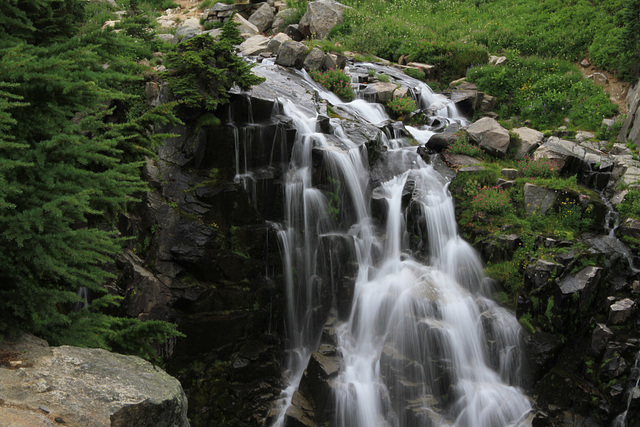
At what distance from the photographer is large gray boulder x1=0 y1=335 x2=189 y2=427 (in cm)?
363

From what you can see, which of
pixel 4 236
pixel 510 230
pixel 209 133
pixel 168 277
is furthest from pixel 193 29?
pixel 4 236

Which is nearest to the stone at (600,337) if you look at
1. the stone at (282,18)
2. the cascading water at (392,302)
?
the cascading water at (392,302)

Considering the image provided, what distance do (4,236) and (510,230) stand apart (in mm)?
10375

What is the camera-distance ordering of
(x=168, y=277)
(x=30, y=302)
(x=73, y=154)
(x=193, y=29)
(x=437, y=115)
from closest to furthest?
(x=30, y=302), (x=73, y=154), (x=168, y=277), (x=437, y=115), (x=193, y=29)

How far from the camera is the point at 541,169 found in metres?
12.6

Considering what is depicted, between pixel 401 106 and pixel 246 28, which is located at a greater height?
pixel 246 28

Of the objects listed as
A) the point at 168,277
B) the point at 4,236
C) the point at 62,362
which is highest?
the point at 4,236

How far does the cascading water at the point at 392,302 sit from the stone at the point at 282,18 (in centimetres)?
1292

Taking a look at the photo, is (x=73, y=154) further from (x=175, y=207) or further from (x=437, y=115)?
→ (x=437, y=115)

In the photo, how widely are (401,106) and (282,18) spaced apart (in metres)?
11.5

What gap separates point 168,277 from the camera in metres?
9.86

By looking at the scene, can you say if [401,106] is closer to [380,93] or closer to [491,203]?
[380,93]

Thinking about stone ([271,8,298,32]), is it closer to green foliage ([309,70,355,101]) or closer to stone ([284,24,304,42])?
stone ([284,24,304,42])

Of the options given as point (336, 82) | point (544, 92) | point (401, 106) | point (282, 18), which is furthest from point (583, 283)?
point (282, 18)
